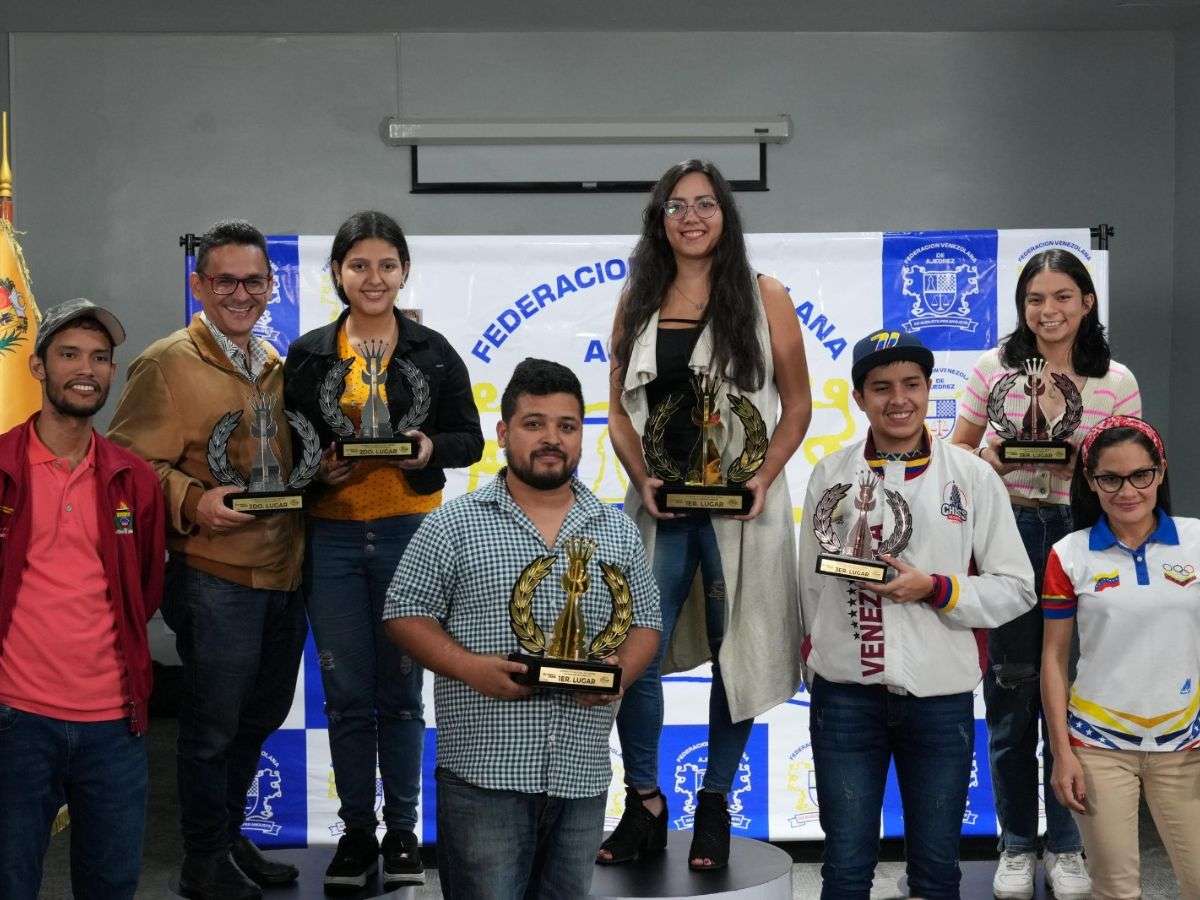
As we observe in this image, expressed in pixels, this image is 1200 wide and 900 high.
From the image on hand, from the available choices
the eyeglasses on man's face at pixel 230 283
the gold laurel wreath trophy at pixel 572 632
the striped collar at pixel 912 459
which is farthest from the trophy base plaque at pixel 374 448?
the striped collar at pixel 912 459

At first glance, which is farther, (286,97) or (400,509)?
(286,97)

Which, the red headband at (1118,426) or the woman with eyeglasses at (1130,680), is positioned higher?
the red headband at (1118,426)

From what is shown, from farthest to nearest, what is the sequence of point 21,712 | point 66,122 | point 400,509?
point 66,122
point 400,509
point 21,712

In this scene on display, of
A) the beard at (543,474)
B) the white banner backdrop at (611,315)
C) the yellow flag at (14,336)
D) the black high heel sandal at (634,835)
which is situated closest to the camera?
the beard at (543,474)

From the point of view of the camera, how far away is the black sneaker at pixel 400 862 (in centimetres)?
346

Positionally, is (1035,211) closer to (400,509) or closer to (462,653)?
(400,509)

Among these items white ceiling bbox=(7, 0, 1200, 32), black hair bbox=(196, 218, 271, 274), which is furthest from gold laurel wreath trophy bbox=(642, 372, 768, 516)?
white ceiling bbox=(7, 0, 1200, 32)

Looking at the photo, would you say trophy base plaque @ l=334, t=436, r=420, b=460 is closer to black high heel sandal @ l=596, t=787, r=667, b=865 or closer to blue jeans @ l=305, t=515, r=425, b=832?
Answer: blue jeans @ l=305, t=515, r=425, b=832

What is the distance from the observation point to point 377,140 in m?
7.35

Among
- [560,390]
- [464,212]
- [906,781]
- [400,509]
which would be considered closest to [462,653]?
[560,390]

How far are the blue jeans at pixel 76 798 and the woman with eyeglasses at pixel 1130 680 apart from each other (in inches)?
80.0

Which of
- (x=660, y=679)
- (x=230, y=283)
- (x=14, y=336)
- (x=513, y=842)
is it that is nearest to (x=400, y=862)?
(x=660, y=679)

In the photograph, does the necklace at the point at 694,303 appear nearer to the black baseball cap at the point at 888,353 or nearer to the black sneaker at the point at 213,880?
the black baseball cap at the point at 888,353

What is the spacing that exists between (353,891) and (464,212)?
4.58 meters
